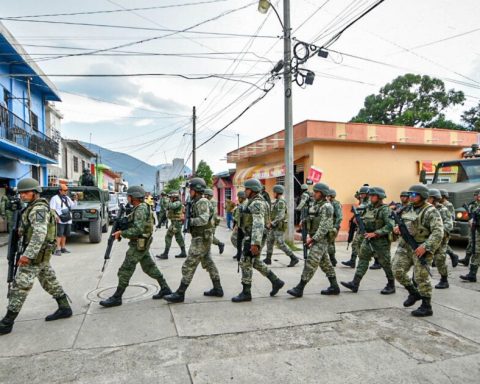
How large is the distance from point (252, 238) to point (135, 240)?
1570 millimetres

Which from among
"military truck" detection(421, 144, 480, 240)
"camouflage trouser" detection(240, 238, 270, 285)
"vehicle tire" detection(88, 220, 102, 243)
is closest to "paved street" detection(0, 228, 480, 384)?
"camouflage trouser" detection(240, 238, 270, 285)

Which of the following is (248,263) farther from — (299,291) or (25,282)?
(25,282)

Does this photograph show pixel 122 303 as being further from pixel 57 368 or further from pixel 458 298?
pixel 458 298

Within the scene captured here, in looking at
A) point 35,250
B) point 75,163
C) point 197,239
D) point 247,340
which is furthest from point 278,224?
point 75,163

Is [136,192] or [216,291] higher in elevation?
[136,192]

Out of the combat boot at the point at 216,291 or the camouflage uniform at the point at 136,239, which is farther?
the combat boot at the point at 216,291

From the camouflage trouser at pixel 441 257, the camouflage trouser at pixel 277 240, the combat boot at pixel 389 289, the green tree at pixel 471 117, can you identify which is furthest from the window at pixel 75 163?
the green tree at pixel 471 117

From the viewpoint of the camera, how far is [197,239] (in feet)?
15.6

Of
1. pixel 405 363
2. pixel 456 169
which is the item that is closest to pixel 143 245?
pixel 405 363

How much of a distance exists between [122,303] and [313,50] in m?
8.07

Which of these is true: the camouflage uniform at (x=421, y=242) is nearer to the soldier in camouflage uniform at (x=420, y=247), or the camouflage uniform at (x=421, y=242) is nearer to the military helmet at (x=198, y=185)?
the soldier in camouflage uniform at (x=420, y=247)

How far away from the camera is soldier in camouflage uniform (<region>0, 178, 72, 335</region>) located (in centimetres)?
369

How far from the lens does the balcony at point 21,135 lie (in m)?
11.6

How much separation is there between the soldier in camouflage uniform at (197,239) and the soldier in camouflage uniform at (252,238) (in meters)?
0.45
